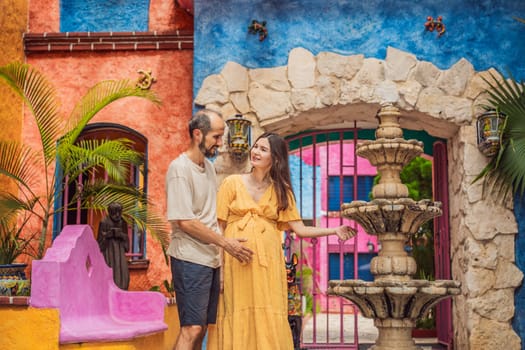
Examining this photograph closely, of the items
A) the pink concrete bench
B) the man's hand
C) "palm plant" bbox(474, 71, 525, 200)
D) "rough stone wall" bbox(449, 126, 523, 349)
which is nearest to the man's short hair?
the man's hand

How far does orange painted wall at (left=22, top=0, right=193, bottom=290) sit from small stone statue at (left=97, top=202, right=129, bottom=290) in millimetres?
1415

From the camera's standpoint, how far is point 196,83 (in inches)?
286

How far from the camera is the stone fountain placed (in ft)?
15.2

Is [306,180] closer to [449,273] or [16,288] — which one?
[449,273]

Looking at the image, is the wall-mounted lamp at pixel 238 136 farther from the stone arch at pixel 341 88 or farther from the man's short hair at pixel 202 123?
the man's short hair at pixel 202 123

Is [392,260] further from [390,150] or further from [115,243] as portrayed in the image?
[115,243]

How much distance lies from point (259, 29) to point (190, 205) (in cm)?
402

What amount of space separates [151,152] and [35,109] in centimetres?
163

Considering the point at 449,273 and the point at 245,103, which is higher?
the point at 245,103

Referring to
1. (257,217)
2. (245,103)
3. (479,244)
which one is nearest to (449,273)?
(479,244)

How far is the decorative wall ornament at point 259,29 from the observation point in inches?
287

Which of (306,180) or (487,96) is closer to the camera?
(487,96)

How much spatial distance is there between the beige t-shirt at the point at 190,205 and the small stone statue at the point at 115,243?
2.67m

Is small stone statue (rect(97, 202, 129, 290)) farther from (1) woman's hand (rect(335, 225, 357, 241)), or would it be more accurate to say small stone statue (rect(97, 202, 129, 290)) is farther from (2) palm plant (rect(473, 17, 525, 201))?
(2) palm plant (rect(473, 17, 525, 201))
